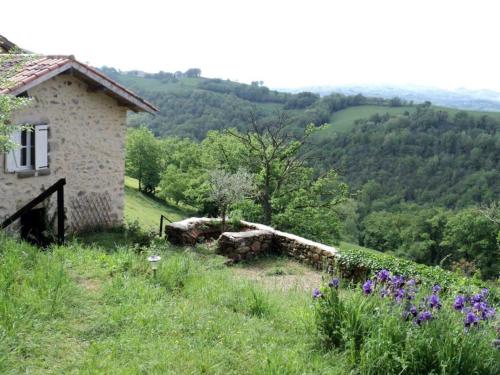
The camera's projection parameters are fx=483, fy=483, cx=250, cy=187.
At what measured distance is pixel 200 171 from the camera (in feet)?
128

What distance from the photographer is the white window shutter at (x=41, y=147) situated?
471 inches

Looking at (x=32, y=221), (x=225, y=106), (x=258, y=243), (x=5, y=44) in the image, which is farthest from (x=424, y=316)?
(x=225, y=106)

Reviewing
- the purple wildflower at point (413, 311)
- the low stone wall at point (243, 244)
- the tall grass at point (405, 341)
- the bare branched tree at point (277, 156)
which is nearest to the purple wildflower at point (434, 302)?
the tall grass at point (405, 341)

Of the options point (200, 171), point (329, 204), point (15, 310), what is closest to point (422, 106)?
point (200, 171)

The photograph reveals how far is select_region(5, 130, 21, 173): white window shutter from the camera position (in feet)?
37.6

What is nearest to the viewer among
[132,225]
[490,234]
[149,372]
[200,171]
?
[149,372]

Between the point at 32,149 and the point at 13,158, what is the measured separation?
1.91ft

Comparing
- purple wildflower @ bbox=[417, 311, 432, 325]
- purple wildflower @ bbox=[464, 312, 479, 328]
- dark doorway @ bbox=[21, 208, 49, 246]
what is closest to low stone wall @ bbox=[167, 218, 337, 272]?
dark doorway @ bbox=[21, 208, 49, 246]

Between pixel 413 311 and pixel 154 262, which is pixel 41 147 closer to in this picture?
pixel 154 262

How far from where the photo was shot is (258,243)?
11.8 meters

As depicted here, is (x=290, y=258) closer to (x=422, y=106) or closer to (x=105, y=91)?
(x=105, y=91)

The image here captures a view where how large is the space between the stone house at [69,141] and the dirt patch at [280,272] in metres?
5.30

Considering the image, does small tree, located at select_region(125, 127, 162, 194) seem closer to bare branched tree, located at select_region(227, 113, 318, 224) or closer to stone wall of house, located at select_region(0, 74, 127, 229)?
bare branched tree, located at select_region(227, 113, 318, 224)

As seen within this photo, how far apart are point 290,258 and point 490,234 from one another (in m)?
36.6
